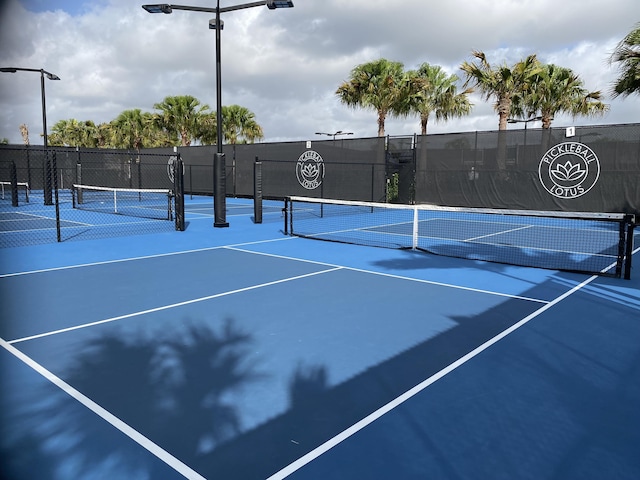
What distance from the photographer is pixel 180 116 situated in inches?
1549

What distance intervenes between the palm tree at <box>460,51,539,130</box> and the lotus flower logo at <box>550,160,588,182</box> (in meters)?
→ 9.33

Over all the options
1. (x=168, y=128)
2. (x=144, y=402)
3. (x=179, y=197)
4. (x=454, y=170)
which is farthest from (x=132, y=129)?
(x=144, y=402)

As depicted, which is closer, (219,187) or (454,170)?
(219,187)

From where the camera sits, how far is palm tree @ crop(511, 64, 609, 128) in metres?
27.8

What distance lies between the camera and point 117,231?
13617mm

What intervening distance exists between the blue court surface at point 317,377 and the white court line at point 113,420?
0.06 feet

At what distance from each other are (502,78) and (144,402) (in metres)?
25.6

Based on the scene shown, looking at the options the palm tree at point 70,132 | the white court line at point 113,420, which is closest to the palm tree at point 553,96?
the white court line at point 113,420

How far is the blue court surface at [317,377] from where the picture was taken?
9.80 feet

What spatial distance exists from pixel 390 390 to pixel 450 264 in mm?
5732

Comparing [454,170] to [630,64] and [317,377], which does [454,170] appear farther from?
[317,377]

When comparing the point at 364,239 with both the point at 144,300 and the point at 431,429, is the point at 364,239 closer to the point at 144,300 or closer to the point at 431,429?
the point at 144,300

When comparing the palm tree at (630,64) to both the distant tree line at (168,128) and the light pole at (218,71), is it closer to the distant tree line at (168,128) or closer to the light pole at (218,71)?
the light pole at (218,71)

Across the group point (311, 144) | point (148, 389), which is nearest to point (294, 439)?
point (148, 389)
